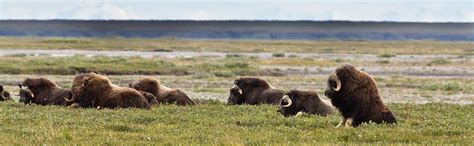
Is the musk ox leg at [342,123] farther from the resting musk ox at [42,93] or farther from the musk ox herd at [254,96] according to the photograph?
the resting musk ox at [42,93]

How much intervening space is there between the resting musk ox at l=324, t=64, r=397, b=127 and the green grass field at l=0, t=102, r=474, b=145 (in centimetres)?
40

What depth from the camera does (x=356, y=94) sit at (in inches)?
590

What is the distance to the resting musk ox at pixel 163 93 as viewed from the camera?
2091 centimetres

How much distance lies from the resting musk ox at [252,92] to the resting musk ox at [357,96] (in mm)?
6442

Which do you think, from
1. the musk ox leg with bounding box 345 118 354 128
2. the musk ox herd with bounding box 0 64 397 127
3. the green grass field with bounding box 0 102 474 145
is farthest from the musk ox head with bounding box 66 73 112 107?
the musk ox leg with bounding box 345 118 354 128

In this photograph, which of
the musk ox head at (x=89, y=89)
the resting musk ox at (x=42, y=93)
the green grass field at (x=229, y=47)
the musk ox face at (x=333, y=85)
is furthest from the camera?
the green grass field at (x=229, y=47)

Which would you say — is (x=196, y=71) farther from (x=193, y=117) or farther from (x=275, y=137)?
(x=275, y=137)

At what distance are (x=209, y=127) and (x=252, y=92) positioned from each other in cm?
771

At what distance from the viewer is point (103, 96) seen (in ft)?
61.1

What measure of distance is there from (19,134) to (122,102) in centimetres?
558

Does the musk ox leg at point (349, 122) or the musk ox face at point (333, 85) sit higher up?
the musk ox face at point (333, 85)

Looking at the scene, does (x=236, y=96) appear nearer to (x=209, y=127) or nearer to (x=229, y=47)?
(x=209, y=127)

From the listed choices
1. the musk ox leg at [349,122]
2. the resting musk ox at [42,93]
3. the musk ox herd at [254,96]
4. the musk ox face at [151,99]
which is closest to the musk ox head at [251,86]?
the musk ox herd at [254,96]

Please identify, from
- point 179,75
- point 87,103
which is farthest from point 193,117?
point 179,75
